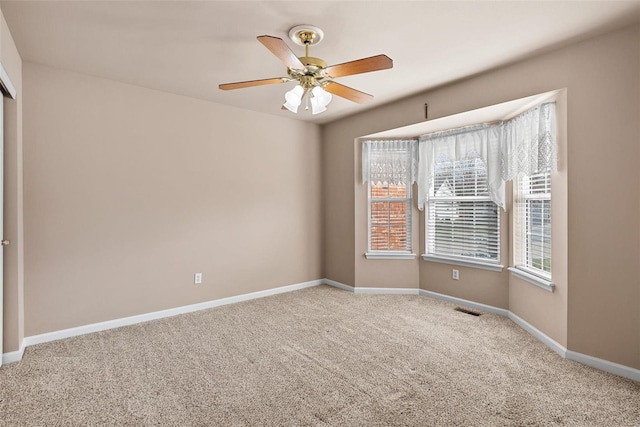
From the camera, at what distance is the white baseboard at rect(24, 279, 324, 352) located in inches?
124

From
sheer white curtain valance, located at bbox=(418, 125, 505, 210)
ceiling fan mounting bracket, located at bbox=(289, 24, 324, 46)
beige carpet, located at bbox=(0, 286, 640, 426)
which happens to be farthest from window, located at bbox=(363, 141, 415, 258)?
ceiling fan mounting bracket, located at bbox=(289, 24, 324, 46)

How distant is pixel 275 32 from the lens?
2.54 metres

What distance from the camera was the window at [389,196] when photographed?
470cm

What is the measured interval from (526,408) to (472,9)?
8.52ft

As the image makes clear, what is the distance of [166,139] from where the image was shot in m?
3.84

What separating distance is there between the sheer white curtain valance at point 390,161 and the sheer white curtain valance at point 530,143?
1209mm

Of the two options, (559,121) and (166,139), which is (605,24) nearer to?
(559,121)

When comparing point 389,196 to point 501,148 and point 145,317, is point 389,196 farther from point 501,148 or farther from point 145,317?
point 145,317

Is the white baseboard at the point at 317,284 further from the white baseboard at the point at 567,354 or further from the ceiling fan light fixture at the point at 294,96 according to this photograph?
the ceiling fan light fixture at the point at 294,96

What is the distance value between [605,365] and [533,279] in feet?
2.81

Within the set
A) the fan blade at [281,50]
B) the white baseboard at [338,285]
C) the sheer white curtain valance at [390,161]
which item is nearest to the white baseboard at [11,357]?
the fan blade at [281,50]

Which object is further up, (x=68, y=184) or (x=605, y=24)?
(x=605, y=24)

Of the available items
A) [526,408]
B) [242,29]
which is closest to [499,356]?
[526,408]

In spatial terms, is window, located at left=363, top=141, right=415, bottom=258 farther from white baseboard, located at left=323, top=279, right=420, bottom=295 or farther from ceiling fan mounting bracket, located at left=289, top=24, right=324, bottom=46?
ceiling fan mounting bracket, located at left=289, top=24, right=324, bottom=46
